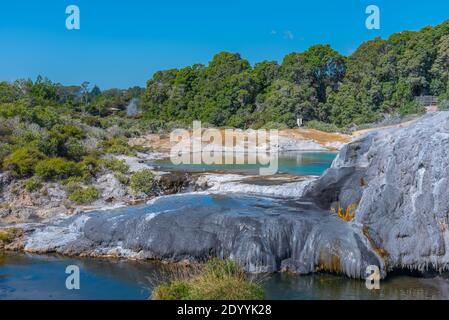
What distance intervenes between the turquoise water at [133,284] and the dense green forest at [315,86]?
57.7m

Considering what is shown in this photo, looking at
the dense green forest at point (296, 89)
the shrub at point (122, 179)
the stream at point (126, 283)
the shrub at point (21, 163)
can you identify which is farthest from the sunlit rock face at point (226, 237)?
the dense green forest at point (296, 89)

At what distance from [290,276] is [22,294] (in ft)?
25.7

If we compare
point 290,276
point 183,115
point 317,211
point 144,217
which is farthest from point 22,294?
point 183,115

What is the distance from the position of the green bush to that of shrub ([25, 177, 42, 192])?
2.49 feet

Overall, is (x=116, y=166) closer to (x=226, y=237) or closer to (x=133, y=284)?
(x=226, y=237)

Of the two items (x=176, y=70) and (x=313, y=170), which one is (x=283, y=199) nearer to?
(x=313, y=170)

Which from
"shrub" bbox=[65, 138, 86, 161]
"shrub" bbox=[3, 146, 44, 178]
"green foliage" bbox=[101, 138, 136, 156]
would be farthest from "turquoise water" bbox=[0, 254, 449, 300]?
"green foliage" bbox=[101, 138, 136, 156]

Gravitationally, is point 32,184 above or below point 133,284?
above

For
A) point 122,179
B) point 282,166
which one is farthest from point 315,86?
point 122,179

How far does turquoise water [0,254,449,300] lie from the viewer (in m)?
14.0

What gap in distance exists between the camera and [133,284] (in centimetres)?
1489

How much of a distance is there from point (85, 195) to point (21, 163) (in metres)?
4.86

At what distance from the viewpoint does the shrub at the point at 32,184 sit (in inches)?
1005
